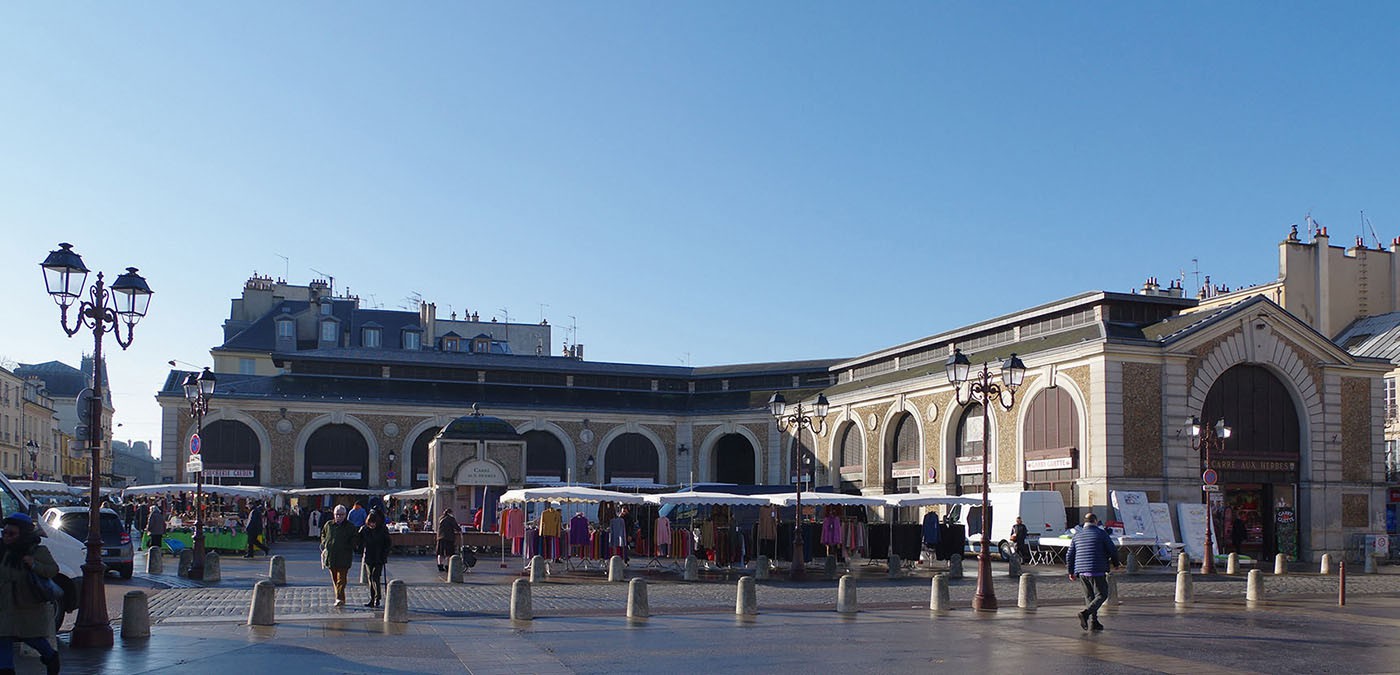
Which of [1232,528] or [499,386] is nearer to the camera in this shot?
[1232,528]

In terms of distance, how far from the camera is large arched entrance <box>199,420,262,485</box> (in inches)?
2140

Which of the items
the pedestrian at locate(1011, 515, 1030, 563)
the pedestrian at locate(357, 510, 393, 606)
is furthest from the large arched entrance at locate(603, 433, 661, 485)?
the pedestrian at locate(357, 510, 393, 606)

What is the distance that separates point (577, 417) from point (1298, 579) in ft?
112

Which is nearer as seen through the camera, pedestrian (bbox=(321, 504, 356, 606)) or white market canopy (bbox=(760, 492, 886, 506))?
pedestrian (bbox=(321, 504, 356, 606))

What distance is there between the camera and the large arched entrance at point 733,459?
199 feet

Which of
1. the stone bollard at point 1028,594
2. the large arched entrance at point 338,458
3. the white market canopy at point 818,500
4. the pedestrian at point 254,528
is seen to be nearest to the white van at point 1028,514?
the white market canopy at point 818,500

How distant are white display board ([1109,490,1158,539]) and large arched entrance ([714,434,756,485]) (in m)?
25.7

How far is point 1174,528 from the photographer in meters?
37.3

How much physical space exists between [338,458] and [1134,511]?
33478 mm

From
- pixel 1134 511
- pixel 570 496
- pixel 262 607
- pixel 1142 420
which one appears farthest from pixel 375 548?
pixel 1142 420

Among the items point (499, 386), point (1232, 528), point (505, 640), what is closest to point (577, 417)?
point (499, 386)

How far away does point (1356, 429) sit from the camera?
40.5 meters

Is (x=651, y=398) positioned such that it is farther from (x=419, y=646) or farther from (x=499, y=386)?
(x=419, y=646)

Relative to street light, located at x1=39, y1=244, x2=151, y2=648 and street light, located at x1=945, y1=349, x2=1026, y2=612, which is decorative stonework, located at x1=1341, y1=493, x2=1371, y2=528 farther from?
street light, located at x1=39, y1=244, x2=151, y2=648
